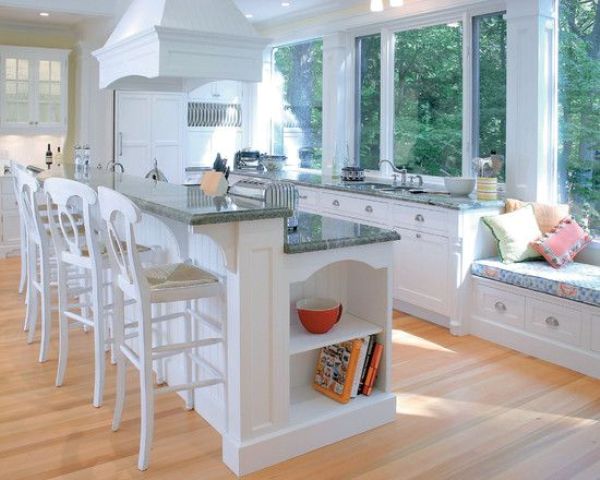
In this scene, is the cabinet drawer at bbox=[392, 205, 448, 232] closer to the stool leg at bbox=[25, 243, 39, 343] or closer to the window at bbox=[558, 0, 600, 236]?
the window at bbox=[558, 0, 600, 236]

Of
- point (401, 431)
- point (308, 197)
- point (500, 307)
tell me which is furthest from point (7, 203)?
point (401, 431)

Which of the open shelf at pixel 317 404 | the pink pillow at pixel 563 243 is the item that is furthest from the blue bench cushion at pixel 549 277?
the open shelf at pixel 317 404

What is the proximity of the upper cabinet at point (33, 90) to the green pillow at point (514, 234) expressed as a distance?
5.32m

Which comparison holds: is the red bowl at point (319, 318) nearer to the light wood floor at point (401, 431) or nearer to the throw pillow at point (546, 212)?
the light wood floor at point (401, 431)

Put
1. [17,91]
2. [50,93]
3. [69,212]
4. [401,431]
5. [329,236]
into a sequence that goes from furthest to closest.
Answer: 1. [50,93]
2. [17,91]
3. [69,212]
4. [401,431]
5. [329,236]

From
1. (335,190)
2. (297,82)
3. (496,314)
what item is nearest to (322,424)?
(496,314)

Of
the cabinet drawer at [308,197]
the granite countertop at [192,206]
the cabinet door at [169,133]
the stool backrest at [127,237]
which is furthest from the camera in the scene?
the cabinet door at [169,133]

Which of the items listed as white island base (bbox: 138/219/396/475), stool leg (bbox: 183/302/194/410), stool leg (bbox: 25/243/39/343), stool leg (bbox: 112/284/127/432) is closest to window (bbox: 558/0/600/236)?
white island base (bbox: 138/219/396/475)

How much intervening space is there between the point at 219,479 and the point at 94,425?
2.63ft

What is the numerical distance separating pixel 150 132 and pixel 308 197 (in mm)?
2694

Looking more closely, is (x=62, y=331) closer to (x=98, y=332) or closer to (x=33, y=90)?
(x=98, y=332)

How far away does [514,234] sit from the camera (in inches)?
171

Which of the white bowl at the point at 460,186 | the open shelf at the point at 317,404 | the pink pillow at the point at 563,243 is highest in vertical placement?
the white bowl at the point at 460,186

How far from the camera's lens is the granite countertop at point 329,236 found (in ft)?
8.80
